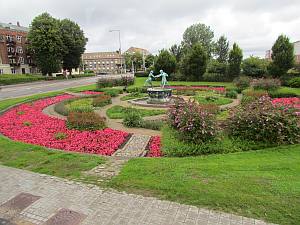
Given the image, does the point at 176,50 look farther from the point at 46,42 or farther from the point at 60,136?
the point at 60,136

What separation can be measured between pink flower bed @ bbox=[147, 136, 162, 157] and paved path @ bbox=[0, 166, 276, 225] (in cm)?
271

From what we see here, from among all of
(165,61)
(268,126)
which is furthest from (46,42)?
(268,126)

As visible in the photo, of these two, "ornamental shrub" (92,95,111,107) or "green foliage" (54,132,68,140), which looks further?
"ornamental shrub" (92,95,111,107)

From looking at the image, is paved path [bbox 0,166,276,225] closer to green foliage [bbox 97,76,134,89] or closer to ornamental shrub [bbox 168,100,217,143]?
ornamental shrub [bbox 168,100,217,143]

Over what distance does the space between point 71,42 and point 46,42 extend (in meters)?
6.84

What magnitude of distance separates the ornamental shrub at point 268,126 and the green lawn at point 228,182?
86 cm

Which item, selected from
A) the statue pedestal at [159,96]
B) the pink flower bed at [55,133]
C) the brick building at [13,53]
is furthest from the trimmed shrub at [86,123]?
the brick building at [13,53]

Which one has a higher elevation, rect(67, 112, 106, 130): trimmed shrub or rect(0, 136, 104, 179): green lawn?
rect(67, 112, 106, 130): trimmed shrub

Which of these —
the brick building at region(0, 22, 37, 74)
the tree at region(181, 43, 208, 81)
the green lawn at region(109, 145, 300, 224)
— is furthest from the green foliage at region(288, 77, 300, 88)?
the brick building at region(0, 22, 37, 74)

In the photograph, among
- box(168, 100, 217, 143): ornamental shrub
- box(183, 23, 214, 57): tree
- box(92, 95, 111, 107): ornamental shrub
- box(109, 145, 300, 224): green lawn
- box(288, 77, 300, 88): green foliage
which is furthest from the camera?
box(183, 23, 214, 57): tree

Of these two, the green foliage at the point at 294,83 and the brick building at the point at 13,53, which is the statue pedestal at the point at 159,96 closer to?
the green foliage at the point at 294,83

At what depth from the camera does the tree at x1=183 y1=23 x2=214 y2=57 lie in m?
64.0

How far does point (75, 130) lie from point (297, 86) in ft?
80.4

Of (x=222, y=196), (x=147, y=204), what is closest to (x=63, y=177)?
(x=147, y=204)
